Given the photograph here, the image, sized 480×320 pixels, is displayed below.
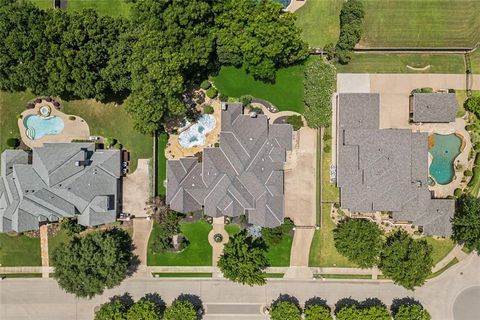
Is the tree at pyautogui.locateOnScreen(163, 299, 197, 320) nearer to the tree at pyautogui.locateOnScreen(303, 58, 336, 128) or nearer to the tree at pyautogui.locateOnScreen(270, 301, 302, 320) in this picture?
the tree at pyautogui.locateOnScreen(270, 301, 302, 320)

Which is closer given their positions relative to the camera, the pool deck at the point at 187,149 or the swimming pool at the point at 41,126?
the swimming pool at the point at 41,126

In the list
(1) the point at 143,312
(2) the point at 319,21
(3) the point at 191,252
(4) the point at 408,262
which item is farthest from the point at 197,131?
(4) the point at 408,262

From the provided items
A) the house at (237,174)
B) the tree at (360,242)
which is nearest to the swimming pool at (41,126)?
the house at (237,174)

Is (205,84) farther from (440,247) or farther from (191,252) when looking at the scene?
(440,247)

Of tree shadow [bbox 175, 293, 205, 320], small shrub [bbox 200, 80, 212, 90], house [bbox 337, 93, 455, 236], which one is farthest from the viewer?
tree shadow [bbox 175, 293, 205, 320]

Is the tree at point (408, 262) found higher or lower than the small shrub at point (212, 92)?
lower

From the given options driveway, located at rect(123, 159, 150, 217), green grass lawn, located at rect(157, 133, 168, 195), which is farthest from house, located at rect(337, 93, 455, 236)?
driveway, located at rect(123, 159, 150, 217)

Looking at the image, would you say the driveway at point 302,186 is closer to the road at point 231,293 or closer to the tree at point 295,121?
the tree at point 295,121
